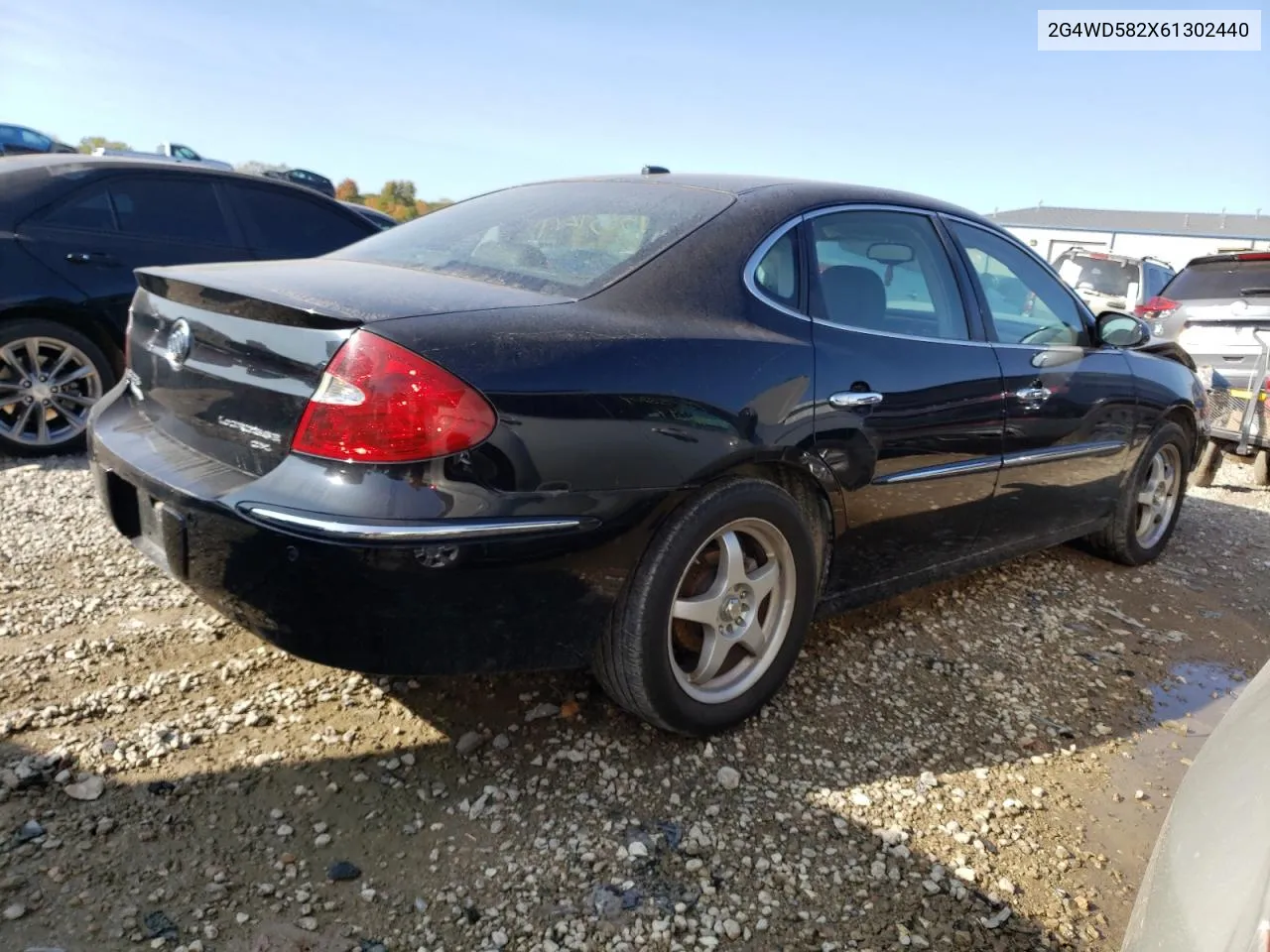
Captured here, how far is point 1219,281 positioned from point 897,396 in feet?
20.3

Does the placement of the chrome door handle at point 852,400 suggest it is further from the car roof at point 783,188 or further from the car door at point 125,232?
the car door at point 125,232

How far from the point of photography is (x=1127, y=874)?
89.7 inches

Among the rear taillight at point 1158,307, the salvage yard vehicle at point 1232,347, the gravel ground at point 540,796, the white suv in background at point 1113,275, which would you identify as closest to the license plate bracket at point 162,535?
the gravel ground at point 540,796

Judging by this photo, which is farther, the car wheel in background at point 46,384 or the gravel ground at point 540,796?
the car wheel in background at point 46,384

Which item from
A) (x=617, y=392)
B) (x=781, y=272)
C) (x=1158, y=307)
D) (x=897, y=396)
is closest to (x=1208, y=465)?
(x=1158, y=307)

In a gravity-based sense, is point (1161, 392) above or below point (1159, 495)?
above

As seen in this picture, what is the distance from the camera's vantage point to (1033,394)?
3.39 metres

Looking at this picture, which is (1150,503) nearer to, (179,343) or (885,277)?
(885,277)

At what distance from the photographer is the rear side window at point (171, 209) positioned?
5062mm

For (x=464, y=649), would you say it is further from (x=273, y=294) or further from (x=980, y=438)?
(x=980, y=438)

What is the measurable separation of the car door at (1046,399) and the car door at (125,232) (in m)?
4.15

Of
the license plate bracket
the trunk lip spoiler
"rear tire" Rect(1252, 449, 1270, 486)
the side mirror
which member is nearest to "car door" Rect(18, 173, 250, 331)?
the license plate bracket

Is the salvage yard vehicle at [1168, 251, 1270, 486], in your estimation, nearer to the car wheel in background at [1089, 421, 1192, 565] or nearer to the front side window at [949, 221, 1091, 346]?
the car wheel in background at [1089, 421, 1192, 565]

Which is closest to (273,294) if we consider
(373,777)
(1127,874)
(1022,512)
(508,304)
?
(508,304)
